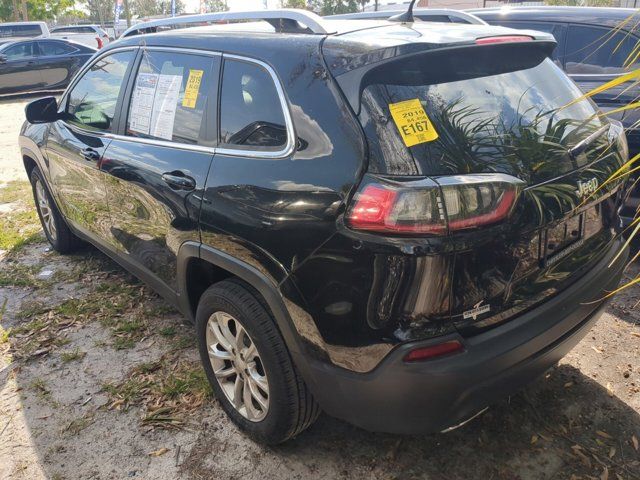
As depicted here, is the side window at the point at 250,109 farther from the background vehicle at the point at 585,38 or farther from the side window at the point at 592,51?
the side window at the point at 592,51

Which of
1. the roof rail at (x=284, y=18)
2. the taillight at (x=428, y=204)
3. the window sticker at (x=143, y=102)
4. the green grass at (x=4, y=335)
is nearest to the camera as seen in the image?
the taillight at (x=428, y=204)

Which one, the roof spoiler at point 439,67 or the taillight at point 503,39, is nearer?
the roof spoiler at point 439,67

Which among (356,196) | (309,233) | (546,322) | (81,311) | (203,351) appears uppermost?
(356,196)

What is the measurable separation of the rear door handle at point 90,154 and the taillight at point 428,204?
2.18 m

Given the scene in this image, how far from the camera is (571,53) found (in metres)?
4.62

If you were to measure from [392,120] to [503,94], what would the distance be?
57cm

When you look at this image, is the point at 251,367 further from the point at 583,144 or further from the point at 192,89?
the point at 583,144

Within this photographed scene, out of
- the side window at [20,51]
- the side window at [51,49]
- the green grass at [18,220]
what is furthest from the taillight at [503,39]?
the side window at [20,51]

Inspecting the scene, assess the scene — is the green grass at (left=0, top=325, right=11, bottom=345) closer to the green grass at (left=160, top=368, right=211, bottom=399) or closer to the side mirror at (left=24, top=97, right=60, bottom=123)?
the green grass at (left=160, top=368, right=211, bottom=399)

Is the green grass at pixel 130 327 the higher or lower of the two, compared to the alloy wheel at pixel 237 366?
lower

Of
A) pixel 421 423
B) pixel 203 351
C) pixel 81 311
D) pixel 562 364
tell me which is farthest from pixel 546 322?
pixel 81 311

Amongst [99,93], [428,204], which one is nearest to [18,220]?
[99,93]

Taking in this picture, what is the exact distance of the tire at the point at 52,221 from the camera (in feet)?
15.1

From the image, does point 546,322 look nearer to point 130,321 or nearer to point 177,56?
point 177,56
